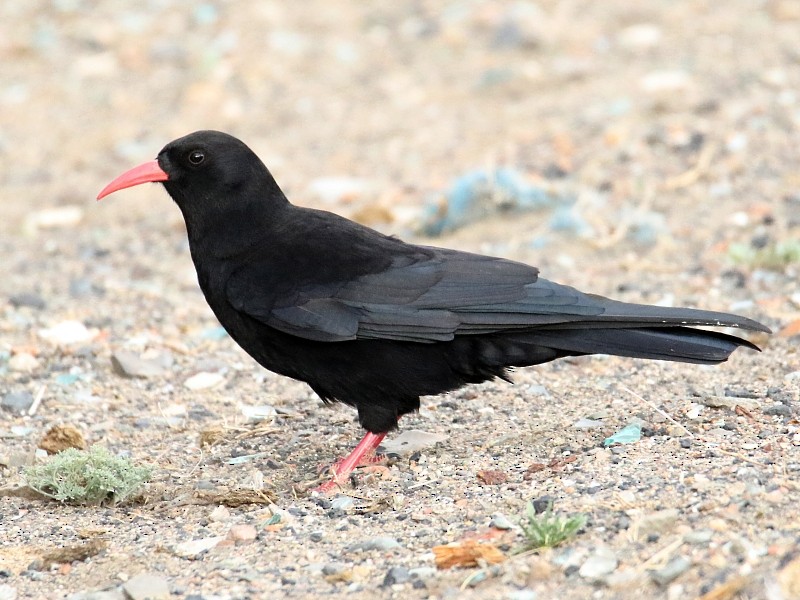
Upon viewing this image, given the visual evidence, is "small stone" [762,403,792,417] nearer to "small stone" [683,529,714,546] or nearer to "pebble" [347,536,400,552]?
"small stone" [683,529,714,546]

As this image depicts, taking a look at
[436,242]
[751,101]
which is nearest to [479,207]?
[436,242]

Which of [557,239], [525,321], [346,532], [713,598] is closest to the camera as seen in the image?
[713,598]

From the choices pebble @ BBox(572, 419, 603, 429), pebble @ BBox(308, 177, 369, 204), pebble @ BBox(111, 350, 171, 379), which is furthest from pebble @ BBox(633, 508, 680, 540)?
pebble @ BBox(308, 177, 369, 204)

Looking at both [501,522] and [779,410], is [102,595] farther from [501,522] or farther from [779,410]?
[779,410]

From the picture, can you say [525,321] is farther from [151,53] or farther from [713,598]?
[151,53]

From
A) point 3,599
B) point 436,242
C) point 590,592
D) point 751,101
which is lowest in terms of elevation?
point 3,599
